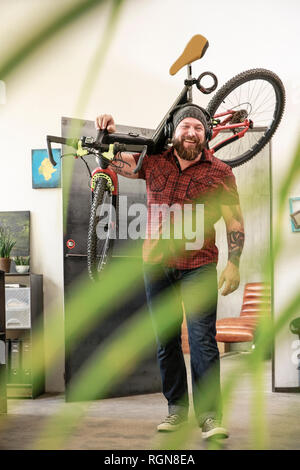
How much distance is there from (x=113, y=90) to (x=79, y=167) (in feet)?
1.81

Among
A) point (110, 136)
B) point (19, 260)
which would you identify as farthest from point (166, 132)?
point (19, 260)

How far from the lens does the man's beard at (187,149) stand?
2008 mm

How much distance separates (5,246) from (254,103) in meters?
1.70

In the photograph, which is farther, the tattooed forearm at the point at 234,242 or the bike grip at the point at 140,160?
the tattooed forearm at the point at 234,242

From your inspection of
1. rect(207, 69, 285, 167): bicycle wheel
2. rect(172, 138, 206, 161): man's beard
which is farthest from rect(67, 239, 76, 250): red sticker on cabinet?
rect(172, 138, 206, 161): man's beard

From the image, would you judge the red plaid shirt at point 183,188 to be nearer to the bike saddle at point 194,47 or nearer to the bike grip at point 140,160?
the bike grip at point 140,160

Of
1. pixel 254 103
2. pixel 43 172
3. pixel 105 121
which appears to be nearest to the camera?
pixel 105 121

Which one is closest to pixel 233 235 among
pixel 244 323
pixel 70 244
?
pixel 70 244

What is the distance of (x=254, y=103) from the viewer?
290 centimetres

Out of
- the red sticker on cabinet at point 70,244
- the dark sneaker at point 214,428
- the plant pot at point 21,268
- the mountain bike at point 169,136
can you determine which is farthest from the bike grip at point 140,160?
the plant pot at point 21,268

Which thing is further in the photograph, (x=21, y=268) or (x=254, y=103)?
(x=21, y=268)

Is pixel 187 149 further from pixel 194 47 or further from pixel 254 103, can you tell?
pixel 194 47

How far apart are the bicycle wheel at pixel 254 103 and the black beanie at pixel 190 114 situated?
0.43 metres

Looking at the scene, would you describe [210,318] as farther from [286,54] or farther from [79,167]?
[79,167]
